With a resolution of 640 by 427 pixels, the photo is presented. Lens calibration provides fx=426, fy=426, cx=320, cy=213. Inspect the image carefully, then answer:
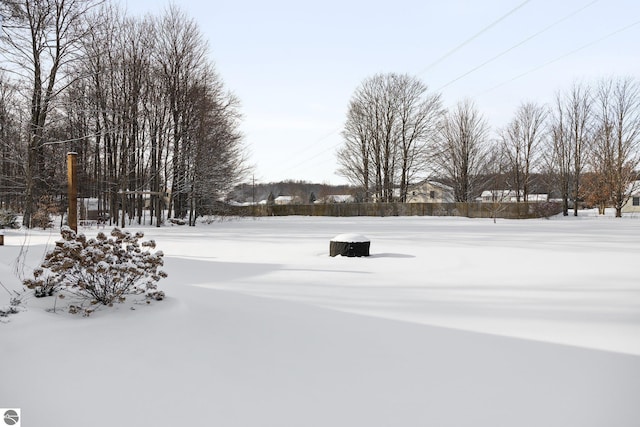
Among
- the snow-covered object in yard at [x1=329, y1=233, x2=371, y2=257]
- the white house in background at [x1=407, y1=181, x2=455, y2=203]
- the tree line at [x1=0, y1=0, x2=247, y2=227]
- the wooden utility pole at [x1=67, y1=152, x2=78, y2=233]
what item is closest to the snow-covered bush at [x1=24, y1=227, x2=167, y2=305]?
the wooden utility pole at [x1=67, y1=152, x2=78, y2=233]

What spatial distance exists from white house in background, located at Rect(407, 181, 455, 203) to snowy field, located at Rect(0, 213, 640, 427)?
3782 centimetres

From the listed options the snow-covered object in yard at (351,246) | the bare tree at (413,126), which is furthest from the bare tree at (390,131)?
the snow-covered object in yard at (351,246)

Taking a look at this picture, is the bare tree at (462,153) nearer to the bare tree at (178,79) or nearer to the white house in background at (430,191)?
the white house in background at (430,191)

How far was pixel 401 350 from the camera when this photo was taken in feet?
12.7

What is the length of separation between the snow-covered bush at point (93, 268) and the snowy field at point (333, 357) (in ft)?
0.71

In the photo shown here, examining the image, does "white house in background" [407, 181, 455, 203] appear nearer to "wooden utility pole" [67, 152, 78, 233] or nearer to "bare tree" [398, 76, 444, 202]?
"bare tree" [398, 76, 444, 202]

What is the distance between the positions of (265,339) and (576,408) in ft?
8.41

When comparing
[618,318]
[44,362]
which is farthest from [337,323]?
[618,318]

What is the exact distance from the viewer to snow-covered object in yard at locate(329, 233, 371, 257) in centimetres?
997

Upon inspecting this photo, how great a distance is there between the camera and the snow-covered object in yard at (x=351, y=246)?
32.7 ft

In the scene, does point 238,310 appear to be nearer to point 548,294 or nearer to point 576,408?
point 576,408

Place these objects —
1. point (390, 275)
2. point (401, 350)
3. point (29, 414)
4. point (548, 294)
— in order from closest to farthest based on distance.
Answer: point (29, 414)
point (401, 350)
point (548, 294)
point (390, 275)

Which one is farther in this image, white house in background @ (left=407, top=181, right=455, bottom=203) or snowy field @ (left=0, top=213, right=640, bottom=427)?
white house in background @ (left=407, top=181, right=455, bottom=203)

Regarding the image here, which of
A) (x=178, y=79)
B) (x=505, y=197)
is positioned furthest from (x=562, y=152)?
(x=178, y=79)
